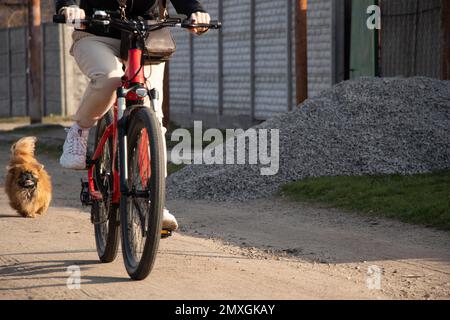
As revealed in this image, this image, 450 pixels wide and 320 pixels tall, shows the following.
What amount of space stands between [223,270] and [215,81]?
51.7ft

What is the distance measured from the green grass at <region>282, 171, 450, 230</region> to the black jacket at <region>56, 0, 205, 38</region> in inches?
130

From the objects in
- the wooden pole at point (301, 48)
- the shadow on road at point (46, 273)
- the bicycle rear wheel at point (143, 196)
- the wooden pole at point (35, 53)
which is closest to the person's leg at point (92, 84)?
the bicycle rear wheel at point (143, 196)

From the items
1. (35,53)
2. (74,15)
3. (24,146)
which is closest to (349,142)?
(24,146)

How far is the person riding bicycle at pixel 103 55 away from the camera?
629 centimetres

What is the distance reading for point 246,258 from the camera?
7.13 metres

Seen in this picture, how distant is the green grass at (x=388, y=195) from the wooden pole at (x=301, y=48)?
4430 mm

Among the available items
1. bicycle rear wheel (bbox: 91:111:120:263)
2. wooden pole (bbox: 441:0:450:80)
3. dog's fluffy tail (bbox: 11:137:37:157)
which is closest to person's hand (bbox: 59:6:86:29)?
bicycle rear wheel (bbox: 91:111:120:263)

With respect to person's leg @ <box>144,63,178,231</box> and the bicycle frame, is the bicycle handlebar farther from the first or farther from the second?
person's leg @ <box>144,63,178,231</box>

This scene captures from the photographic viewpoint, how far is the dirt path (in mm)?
5844

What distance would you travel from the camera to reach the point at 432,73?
16.2 m

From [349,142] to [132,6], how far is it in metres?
5.71

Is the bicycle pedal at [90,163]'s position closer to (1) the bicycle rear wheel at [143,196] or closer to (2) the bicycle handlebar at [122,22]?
(1) the bicycle rear wheel at [143,196]
